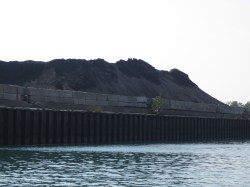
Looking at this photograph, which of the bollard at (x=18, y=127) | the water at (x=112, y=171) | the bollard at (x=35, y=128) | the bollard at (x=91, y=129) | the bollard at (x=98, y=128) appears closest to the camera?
the water at (x=112, y=171)

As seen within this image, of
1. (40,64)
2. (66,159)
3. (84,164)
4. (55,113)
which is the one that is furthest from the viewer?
(40,64)

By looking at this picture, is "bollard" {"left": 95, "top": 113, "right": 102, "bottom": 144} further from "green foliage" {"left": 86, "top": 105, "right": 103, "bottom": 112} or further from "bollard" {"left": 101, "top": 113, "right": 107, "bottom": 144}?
"green foliage" {"left": 86, "top": 105, "right": 103, "bottom": 112}

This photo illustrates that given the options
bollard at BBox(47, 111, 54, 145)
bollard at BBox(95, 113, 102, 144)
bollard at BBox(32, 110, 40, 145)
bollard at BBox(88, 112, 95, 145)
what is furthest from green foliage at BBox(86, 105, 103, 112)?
bollard at BBox(32, 110, 40, 145)

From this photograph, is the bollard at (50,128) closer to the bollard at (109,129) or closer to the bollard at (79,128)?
the bollard at (79,128)

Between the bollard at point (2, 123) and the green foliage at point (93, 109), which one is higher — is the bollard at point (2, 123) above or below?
below

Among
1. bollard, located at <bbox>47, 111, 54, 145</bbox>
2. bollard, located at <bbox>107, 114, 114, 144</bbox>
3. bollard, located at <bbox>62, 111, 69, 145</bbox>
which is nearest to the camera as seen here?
bollard, located at <bbox>47, 111, 54, 145</bbox>

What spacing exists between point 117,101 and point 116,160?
131 feet

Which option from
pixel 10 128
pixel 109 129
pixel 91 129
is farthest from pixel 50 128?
pixel 109 129

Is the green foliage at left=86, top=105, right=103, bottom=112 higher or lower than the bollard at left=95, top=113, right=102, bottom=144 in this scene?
higher

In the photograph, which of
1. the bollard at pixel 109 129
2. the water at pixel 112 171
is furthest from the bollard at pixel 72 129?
the water at pixel 112 171

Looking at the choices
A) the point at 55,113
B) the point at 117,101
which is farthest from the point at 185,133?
the point at 55,113

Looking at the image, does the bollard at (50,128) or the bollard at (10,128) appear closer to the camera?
the bollard at (10,128)

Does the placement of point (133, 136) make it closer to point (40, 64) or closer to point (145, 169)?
point (145, 169)

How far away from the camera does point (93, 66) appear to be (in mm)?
105625
